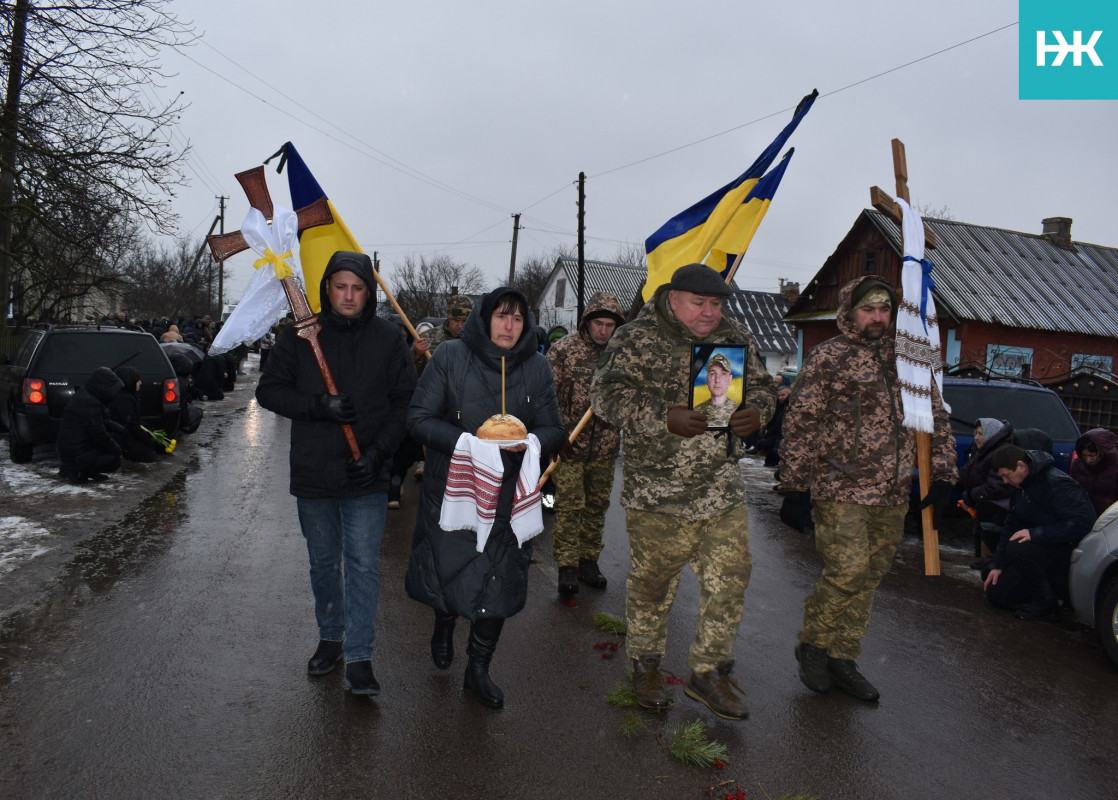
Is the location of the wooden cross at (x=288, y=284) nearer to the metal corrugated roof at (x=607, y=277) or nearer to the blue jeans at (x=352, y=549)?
the blue jeans at (x=352, y=549)

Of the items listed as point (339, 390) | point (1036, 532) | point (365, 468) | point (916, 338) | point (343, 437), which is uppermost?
point (916, 338)

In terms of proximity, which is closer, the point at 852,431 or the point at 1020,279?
the point at 852,431

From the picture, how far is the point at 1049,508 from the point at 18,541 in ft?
26.5

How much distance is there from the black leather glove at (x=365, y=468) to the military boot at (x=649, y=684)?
1.63 metres

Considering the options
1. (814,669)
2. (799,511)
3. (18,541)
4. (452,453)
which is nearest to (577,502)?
(799,511)

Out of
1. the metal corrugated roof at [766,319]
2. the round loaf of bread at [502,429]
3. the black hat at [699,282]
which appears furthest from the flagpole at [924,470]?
the metal corrugated roof at [766,319]

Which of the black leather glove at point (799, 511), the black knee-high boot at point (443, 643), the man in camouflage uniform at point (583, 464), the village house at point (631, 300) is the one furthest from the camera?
the village house at point (631, 300)

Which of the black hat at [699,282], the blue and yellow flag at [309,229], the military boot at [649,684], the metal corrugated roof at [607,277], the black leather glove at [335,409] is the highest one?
the metal corrugated roof at [607,277]

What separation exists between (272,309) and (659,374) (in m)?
2.13

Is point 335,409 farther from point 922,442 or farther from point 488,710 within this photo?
point 922,442

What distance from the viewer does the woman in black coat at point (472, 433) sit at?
3.77m

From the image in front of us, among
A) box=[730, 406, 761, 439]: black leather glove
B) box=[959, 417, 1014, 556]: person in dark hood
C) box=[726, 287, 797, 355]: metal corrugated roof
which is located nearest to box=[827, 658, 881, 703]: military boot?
box=[730, 406, 761, 439]: black leather glove

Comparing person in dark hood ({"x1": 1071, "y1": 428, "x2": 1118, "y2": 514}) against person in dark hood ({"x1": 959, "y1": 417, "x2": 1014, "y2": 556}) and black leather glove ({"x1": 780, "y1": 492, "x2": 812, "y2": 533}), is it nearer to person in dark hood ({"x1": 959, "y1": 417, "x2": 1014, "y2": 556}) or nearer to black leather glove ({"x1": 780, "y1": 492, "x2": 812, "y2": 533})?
person in dark hood ({"x1": 959, "y1": 417, "x2": 1014, "y2": 556})

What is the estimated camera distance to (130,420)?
988 centimetres
